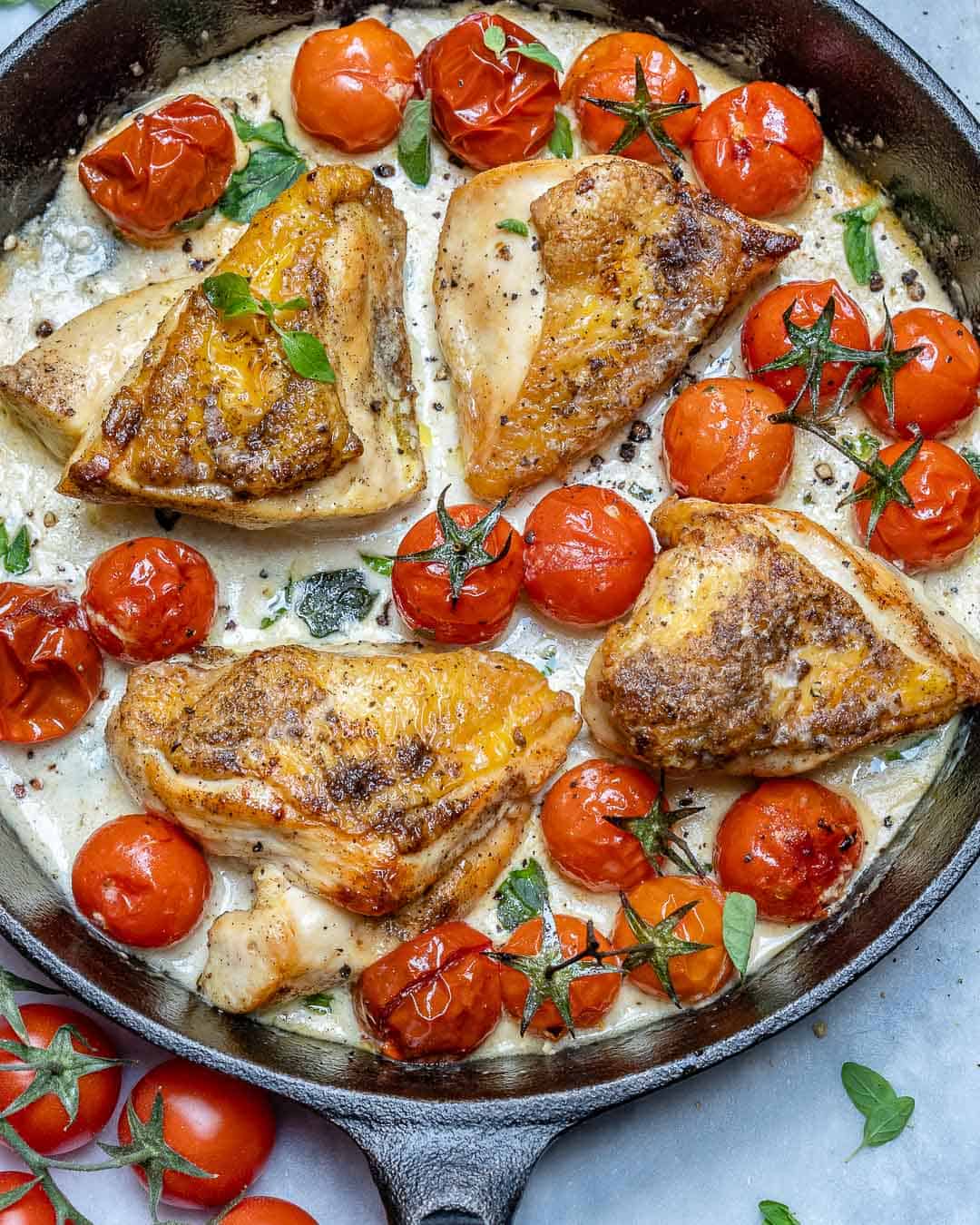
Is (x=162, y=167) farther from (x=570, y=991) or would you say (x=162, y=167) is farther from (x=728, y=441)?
(x=570, y=991)

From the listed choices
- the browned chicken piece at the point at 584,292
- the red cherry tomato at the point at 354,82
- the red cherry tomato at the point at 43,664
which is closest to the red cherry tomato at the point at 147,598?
the red cherry tomato at the point at 43,664

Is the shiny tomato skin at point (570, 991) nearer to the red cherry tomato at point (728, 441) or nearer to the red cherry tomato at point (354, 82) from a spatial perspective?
the red cherry tomato at point (728, 441)

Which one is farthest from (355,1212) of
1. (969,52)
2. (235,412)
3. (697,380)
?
(969,52)

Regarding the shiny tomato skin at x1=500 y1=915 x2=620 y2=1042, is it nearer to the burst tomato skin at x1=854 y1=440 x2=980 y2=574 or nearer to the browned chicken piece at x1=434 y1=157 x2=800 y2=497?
the browned chicken piece at x1=434 y1=157 x2=800 y2=497

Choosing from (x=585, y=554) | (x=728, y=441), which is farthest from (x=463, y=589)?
(x=728, y=441)

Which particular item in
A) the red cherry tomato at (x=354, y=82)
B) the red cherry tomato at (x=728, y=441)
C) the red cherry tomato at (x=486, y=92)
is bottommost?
the red cherry tomato at (x=728, y=441)

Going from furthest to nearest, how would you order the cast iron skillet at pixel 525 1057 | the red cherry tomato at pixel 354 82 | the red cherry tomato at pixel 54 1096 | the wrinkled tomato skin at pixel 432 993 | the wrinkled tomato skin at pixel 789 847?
the red cherry tomato at pixel 354 82 < the red cherry tomato at pixel 54 1096 < the wrinkled tomato skin at pixel 789 847 < the wrinkled tomato skin at pixel 432 993 < the cast iron skillet at pixel 525 1057
